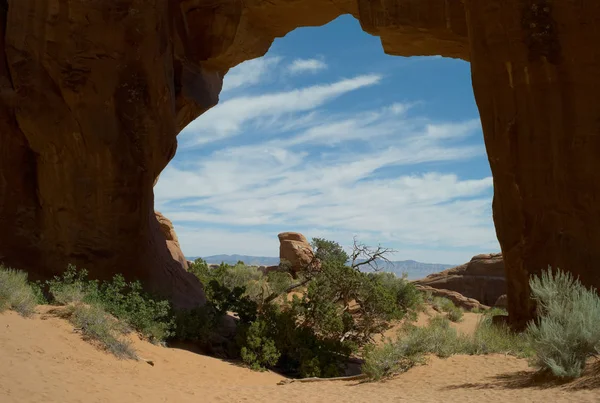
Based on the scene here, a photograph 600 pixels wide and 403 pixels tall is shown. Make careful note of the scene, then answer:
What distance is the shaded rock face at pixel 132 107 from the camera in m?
11.2

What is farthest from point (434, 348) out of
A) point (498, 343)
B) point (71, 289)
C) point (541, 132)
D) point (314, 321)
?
point (71, 289)

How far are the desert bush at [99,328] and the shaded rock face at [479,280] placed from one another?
79.5 feet

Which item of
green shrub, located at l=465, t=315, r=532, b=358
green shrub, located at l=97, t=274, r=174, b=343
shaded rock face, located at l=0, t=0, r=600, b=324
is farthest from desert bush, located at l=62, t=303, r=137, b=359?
green shrub, located at l=465, t=315, r=532, b=358

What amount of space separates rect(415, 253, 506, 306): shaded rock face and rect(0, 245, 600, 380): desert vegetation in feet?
41.4

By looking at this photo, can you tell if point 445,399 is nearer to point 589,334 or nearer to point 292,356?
point 589,334

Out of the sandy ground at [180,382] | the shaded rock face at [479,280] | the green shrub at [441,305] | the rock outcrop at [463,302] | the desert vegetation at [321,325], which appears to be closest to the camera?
the sandy ground at [180,382]

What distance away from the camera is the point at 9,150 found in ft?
47.4

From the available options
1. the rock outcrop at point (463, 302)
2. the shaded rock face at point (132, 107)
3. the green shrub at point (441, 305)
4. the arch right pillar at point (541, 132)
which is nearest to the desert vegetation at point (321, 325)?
the arch right pillar at point (541, 132)

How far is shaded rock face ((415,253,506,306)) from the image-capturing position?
101 ft

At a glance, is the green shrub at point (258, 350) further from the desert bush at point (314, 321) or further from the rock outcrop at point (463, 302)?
the rock outcrop at point (463, 302)

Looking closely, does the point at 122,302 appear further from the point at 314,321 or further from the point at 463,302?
the point at 463,302

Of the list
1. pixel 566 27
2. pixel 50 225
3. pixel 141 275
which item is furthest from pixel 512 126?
pixel 50 225

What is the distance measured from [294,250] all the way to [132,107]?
21.3 m

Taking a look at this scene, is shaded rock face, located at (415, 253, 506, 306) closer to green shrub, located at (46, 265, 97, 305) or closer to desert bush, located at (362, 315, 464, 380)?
desert bush, located at (362, 315, 464, 380)
